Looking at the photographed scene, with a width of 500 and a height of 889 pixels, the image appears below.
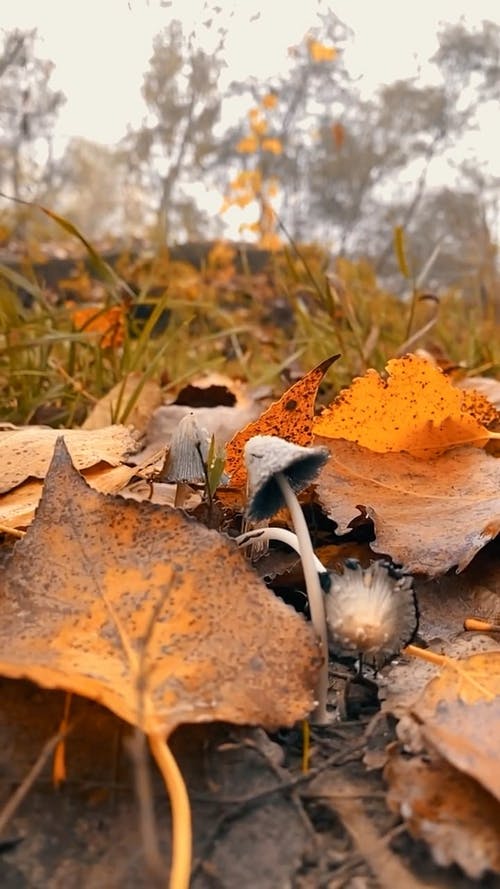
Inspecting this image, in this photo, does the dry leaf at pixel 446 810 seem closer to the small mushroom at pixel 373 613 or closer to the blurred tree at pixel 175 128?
the small mushroom at pixel 373 613

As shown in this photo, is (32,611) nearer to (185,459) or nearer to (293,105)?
(185,459)

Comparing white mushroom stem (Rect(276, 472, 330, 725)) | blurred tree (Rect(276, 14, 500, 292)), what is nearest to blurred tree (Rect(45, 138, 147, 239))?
blurred tree (Rect(276, 14, 500, 292))

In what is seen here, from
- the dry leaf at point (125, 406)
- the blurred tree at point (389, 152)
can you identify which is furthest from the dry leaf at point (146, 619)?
the blurred tree at point (389, 152)

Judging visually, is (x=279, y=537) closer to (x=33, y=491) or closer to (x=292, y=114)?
(x=33, y=491)

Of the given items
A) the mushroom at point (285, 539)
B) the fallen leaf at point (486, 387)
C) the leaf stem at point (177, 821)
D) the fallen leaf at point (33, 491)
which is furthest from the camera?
the fallen leaf at point (486, 387)

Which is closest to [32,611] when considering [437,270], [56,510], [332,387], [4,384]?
[56,510]

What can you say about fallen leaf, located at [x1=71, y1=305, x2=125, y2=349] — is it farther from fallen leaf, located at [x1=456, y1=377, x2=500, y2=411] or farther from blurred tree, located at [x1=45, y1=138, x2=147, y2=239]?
blurred tree, located at [x1=45, y1=138, x2=147, y2=239]
